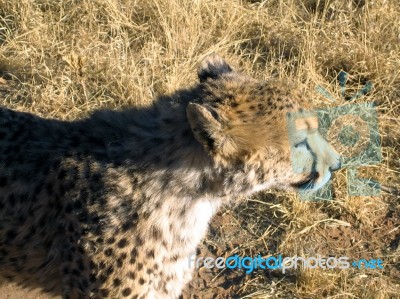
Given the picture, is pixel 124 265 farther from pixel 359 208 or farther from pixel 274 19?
pixel 274 19

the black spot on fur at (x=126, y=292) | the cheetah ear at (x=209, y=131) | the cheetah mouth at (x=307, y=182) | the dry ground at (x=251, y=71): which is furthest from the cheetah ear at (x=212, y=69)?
the dry ground at (x=251, y=71)

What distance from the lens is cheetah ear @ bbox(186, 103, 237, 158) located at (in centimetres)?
176

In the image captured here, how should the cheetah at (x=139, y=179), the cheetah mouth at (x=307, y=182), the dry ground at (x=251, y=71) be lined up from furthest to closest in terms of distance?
1. the dry ground at (x=251, y=71)
2. the cheetah mouth at (x=307, y=182)
3. the cheetah at (x=139, y=179)

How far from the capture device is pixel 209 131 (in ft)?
5.88

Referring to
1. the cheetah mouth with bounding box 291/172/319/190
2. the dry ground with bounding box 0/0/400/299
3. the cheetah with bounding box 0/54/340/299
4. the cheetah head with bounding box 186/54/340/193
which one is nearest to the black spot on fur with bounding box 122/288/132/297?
the cheetah with bounding box 0/54/340/299

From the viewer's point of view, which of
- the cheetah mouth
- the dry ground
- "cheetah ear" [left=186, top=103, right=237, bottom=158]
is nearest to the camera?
"cheetah ear" [left=186, top=103, right=237, bottom=158]

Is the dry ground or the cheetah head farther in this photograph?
the dry ground

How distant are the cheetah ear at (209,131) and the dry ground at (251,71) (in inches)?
43.9

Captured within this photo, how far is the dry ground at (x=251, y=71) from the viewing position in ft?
9.46

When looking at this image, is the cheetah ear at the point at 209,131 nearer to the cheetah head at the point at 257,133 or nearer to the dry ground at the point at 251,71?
the cheetah head at the point at 257,133

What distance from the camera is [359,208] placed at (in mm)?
3088

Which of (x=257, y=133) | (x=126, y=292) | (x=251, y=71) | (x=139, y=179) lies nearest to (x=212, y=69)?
(x=257, y=133)

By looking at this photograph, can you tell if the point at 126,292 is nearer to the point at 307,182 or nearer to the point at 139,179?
the point at 139,179

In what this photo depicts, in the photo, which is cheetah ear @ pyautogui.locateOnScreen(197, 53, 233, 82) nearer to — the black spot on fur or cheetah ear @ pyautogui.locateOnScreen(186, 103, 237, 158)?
cheetah ear @ pyautogui.locateOnScreen(186, 103, 237, 158)
